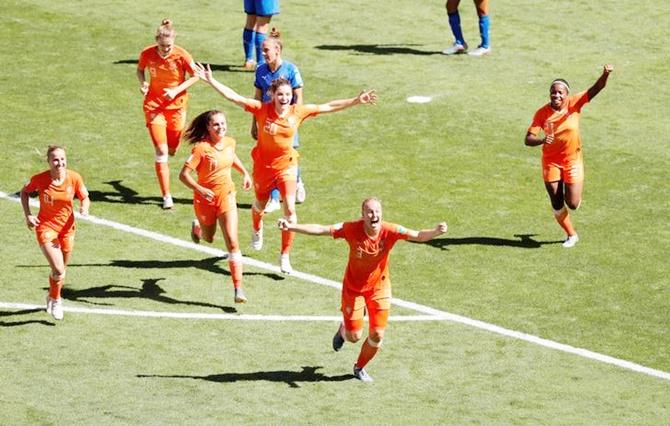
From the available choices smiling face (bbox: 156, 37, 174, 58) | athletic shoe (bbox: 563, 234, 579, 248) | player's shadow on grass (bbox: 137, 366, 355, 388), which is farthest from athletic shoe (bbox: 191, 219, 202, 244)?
athletic shoe (bbox: 563, 234, 579, 248)

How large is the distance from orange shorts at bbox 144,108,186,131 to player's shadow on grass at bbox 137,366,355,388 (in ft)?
20.8

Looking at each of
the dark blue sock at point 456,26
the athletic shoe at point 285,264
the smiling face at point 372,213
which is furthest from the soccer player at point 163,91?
the dark blue sock at point 456,26

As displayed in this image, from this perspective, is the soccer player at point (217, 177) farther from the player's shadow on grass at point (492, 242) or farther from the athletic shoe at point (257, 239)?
the player's shadow on grass at point (492, 242)

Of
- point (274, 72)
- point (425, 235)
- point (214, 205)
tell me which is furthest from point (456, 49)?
point (425, 235)

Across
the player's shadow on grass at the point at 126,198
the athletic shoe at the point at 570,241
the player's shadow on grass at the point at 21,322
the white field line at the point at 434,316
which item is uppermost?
the athletic shoe at the point at 570,241

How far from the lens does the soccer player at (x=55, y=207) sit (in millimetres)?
18875

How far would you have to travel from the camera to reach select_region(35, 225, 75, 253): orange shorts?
62.1 feet

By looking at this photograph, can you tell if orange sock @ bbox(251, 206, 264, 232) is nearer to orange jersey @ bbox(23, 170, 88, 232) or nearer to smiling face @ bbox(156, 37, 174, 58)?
orange jersey @ bbox(23, 170, 88, 232)

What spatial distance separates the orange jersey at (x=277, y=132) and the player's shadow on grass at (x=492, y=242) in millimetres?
3021

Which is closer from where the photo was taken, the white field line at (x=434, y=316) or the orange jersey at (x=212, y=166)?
the white field line at (x=434, y=316)

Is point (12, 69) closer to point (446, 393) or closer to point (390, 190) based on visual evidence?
point (390, 190)

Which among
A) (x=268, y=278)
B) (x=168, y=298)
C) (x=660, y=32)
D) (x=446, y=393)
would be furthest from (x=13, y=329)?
(x=660, y=32)

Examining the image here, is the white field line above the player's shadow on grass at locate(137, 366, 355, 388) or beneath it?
above

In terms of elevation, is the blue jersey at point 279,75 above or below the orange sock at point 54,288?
above
